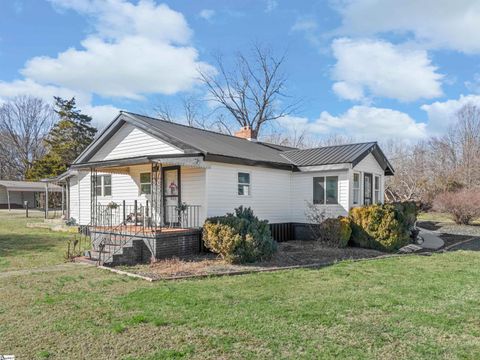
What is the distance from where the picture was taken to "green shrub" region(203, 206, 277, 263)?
9500 mm

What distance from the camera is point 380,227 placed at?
12352 mm

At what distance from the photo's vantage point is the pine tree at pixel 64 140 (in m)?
38.5

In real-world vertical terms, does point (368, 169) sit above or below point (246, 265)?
above

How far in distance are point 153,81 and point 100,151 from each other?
53.0ft

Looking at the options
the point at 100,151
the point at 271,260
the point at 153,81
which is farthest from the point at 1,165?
the point at 271,260

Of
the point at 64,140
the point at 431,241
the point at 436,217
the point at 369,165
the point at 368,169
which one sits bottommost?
the point at 431,241

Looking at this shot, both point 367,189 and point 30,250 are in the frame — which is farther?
point 367,189

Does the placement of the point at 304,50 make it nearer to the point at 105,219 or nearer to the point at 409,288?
the point at 105,219

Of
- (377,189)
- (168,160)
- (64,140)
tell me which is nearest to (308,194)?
(377,189)

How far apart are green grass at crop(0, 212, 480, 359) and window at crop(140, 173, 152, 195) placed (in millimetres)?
6167

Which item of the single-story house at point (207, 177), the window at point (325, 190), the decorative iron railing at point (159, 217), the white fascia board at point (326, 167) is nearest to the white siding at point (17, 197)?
the single-story house at point (207, 177)

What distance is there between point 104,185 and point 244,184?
6829mm

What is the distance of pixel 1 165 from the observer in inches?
1977

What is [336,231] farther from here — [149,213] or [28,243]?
[28,243]
